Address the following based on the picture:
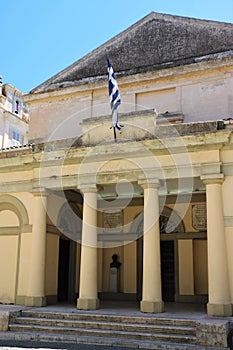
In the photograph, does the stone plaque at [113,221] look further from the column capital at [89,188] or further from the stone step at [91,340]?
the stone step at [91,340]

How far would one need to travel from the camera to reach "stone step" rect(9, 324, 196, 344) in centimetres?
862

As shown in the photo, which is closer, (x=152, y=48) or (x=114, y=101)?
(x=114, y=101)

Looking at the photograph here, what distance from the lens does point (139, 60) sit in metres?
16.8

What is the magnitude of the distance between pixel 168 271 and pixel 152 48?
8998mm

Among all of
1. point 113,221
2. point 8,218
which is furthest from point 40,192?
point 113,221

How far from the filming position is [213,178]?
33.9 feet

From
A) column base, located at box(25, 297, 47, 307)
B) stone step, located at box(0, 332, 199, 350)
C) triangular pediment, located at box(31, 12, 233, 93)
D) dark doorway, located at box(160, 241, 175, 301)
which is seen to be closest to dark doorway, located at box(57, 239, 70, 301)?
column base, located at box(25, 297, 47, 307)

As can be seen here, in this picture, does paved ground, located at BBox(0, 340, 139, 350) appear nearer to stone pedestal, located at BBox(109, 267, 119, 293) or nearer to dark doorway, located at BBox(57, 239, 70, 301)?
dark doorway, located at BBox(57, 239, 70, 301)

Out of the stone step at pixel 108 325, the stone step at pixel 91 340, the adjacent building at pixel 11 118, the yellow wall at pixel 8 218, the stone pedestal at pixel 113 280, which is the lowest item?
the stone step at pixel 91 340

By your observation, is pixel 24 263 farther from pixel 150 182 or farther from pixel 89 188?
pixel 150 182

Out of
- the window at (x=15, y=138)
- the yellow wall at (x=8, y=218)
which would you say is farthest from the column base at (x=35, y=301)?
the window at (x=15, y=138)

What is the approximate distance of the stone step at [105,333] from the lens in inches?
339

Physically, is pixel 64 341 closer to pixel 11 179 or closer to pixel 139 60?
pixel 11 179

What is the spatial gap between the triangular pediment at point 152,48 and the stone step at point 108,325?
1026cm
